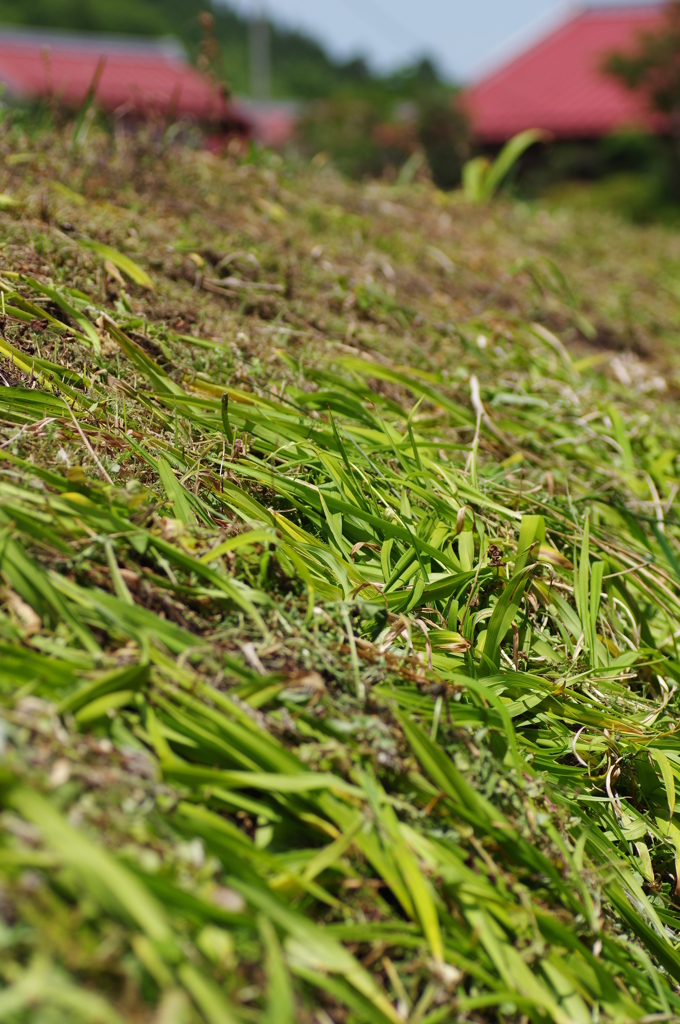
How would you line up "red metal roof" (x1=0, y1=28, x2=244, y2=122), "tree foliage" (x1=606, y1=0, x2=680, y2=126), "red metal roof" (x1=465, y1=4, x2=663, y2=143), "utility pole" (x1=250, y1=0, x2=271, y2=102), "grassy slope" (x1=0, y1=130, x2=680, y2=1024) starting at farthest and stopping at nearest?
"utility pole" (x1=250, y1=0, x2=271, y2=102), "red metal roof" (x1=0, y1=28, x2=244, y2=122), "red metal roof" (x1=465, y1=4, x2=663, y2=143), "tree foliage" (x1=606, y1=0, x2=680, y2=126), "grassy slope" (x1=0, y1=130, x2=680, y2=1024)

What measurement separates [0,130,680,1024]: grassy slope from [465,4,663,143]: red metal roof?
19.4 metres

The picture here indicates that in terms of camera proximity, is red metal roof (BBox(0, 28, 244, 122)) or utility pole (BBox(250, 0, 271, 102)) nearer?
red metal roof (BBox(0, 28, 244, 122))

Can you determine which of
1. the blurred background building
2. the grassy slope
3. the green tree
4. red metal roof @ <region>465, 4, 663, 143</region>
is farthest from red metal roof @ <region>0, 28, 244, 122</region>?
the grassy slope

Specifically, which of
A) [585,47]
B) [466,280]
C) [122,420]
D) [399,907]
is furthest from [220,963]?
[585,47]

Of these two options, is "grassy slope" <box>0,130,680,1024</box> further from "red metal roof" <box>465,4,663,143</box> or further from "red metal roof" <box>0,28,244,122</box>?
"red metal roof" <box>0,28,244,122</box>

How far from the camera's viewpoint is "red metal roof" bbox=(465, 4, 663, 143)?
77.8ft

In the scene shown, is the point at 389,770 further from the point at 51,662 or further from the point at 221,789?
the point at 51,662

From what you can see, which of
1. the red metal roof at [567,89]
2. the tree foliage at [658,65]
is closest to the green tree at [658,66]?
the tree foliage at [658,65]

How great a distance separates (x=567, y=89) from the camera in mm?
26453

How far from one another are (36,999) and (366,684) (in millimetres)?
719

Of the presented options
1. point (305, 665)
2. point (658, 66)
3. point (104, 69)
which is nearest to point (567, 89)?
point (658, 66)

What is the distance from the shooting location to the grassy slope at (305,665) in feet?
3.46

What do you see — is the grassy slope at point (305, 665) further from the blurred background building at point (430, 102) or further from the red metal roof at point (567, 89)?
the red metal roof at point (567, 89)

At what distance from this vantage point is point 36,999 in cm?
88
